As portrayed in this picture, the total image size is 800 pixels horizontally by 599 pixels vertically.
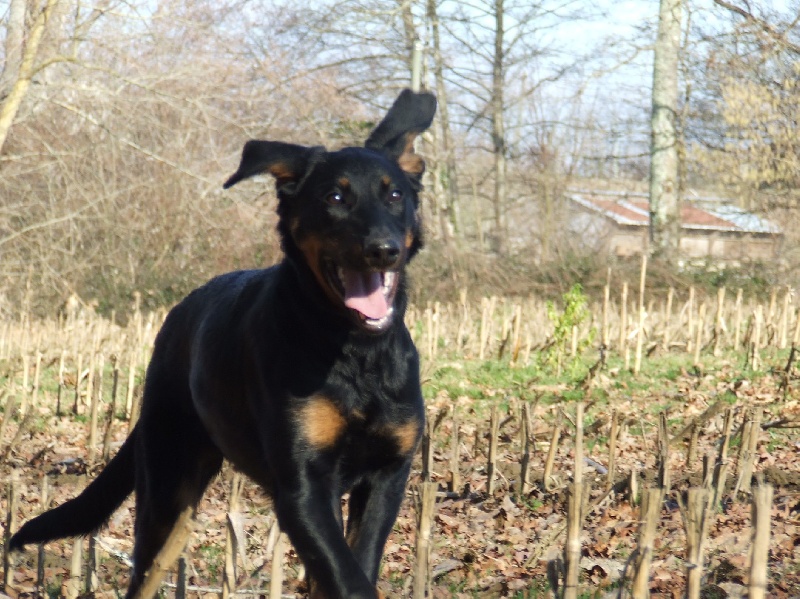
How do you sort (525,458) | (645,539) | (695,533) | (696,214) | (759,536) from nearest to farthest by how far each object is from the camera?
1. (759,536)
2. (695,533)
3. (645,539)
4. (525,458)
5. (696,214)

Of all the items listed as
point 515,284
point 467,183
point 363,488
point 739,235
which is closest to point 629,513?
point 363,488

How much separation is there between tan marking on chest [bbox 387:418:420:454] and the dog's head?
330 mm

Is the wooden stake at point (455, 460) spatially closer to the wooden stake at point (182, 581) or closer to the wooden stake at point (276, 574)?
the wooden stake at point (182, 581)

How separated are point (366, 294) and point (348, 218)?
26 cm

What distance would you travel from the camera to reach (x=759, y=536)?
7.96ft

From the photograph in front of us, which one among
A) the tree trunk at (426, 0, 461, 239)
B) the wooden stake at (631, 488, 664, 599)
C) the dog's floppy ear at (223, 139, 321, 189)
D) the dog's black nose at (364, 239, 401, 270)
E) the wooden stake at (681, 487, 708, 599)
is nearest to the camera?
the wooden stake at (681, 487, 708, 599)

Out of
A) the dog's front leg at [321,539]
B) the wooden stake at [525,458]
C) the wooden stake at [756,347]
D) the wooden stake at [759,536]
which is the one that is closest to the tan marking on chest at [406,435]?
the dog's front leg at [321,539]

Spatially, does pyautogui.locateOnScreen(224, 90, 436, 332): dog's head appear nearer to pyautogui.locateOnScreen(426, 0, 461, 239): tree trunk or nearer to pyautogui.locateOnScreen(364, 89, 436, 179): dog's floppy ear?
pyautogui.locateOnScreen(364, 89, 436, 179): dog's floppy ear

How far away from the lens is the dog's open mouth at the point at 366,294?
3443mm

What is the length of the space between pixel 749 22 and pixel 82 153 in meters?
12.3

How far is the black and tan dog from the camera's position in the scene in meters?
3.36

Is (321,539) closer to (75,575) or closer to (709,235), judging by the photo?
(75,575)

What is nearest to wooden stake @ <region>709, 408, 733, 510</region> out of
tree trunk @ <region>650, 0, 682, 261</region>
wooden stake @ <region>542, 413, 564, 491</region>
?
wooden stake @ <region>542, 413, 564, 491</region>

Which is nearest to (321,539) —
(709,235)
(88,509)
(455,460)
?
(88,509)
